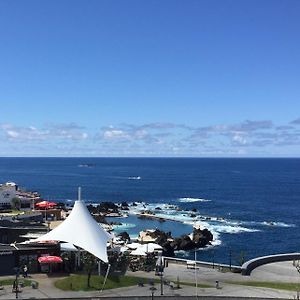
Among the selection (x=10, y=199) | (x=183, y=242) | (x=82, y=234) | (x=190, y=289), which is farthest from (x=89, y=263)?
(x=10, y=199)

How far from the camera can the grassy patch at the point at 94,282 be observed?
3694 centimetres

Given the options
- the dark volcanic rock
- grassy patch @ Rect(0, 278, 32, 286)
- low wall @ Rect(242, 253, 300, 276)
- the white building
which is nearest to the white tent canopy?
grassy patch @ Rect(0, 278, 32, 286)

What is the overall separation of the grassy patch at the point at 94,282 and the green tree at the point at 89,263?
1.57 feet

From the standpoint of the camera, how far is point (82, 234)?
1647 inches

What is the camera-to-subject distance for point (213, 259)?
6844 centimetres

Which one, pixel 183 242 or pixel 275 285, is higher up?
pixel 275 285

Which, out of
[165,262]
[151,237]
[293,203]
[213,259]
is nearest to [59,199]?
[293,203]

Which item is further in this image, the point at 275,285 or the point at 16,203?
the point at 16,203

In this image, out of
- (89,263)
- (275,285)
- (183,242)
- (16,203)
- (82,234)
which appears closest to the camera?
(275,285)

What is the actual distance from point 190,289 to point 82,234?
32.9 ft

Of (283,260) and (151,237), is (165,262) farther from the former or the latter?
(151,237)

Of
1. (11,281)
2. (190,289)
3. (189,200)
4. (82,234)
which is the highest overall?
(82,234)

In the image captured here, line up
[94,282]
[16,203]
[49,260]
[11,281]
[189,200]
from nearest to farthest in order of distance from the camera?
[94,282] → [11,281] → [49,260] → [16,203] → [189,200]

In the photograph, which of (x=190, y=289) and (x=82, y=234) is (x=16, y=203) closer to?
(x=82, y=234)
